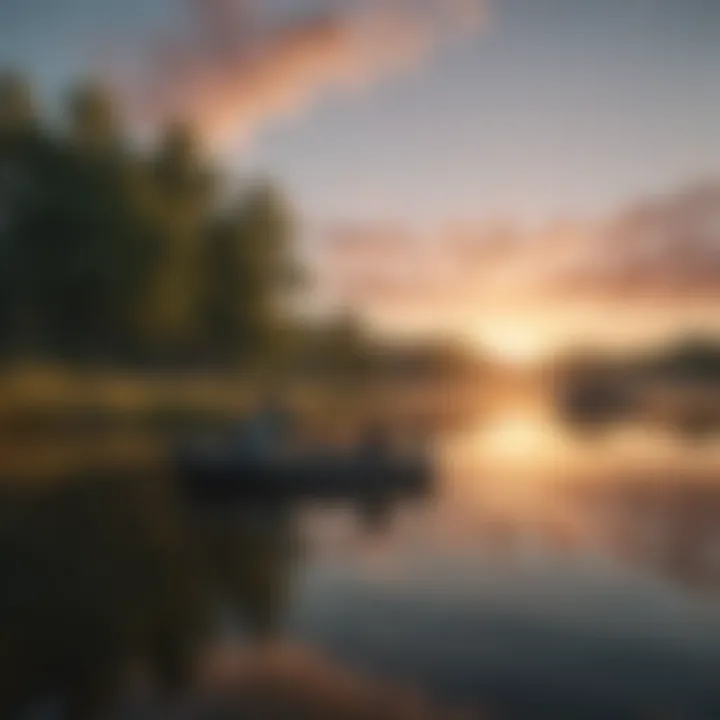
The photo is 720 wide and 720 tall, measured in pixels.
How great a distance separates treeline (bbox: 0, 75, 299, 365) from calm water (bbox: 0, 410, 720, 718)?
3582mm

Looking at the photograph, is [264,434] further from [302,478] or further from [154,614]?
[154,614]

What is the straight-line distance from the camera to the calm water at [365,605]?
316 centimetres

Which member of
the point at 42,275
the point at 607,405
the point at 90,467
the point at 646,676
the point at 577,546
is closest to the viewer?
the point at 646,676

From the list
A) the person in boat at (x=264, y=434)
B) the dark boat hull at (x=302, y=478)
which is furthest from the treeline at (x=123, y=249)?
the dark boat hull at (x=302, y=478)

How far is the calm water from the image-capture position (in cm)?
316

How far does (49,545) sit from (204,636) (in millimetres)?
1961

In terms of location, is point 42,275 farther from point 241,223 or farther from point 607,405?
point 607,405

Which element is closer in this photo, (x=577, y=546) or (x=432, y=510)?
(x=577, y=546)

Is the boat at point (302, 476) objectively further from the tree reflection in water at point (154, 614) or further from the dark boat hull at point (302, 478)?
the tree reflection in water at point (154, 614)

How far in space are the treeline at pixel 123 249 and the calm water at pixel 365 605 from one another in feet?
11.8

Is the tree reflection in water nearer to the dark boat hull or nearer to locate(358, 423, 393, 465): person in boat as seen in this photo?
the dark boat hull

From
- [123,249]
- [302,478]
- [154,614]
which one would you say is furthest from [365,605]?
[123,249]

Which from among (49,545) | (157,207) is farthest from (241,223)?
(49,545)

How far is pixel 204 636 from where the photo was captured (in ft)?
12.2
